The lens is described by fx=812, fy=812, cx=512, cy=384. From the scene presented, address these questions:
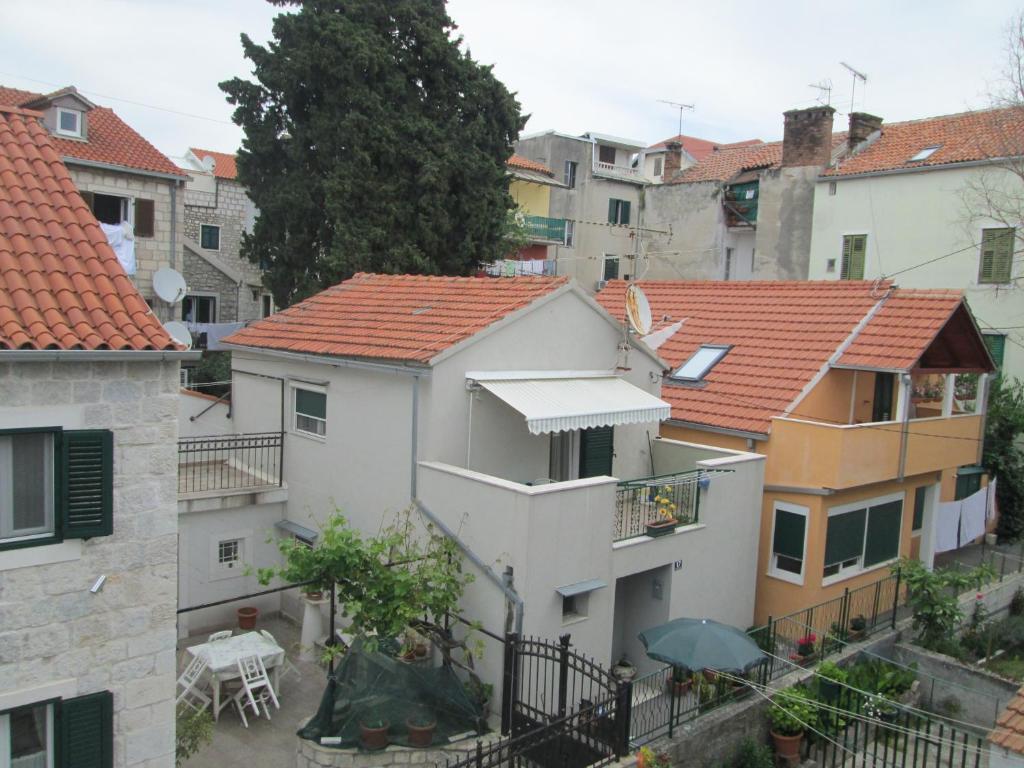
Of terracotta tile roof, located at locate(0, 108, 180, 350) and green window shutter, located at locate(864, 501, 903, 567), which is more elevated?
terracotta tile roof, located at locate(0, 108, 180, 350)

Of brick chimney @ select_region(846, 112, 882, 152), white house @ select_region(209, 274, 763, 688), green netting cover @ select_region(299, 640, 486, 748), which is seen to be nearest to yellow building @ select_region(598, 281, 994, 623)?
white house @ select_region(209, 274, 763, 688)

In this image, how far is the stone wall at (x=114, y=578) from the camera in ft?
26.6

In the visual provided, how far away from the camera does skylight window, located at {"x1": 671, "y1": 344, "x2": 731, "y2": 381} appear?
20734 millimetres

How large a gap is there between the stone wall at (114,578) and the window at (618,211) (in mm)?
42922

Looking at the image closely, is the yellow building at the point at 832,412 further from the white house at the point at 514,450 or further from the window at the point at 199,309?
the window at the point at 199,309

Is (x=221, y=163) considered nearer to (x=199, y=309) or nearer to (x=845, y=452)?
(x=199, y=309)

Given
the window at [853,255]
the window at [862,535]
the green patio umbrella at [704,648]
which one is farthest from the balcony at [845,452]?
the window at [853,255]

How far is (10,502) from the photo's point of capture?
809cm

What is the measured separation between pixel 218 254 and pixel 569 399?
3769cm

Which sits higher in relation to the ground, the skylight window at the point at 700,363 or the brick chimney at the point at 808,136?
the brick chimney at the point at 808,136

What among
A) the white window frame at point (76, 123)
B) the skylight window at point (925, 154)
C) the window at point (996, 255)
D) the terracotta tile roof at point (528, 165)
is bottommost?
the window at point (996, 255)

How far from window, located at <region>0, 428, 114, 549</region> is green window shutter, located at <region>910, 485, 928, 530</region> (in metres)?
19.6

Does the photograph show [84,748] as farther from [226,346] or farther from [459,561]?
[226,346]

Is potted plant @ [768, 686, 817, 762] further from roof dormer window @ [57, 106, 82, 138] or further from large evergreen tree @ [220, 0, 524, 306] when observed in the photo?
roof dormer window @ [57, 106, 82, 138]
